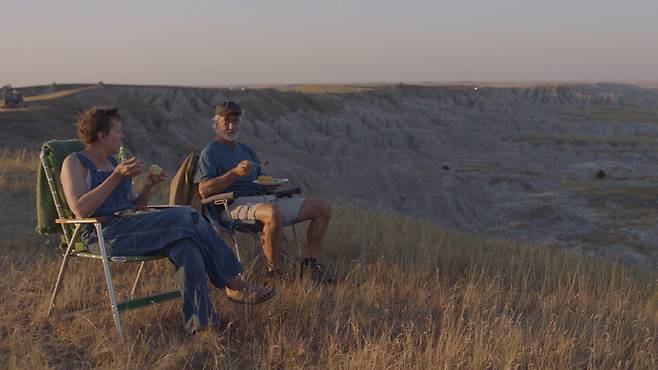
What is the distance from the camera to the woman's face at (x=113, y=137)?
14.4ft

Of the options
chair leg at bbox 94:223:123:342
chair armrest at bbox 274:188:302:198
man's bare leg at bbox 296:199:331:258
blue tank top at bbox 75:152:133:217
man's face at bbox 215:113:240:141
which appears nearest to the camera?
chair leg at bbox 94:223:123:342

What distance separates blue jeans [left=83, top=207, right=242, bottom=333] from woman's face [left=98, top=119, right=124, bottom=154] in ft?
1.50

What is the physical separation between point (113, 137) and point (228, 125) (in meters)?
1.44

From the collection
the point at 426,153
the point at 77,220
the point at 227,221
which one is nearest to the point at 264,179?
the point at 227,221

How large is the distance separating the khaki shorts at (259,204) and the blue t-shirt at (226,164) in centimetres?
14

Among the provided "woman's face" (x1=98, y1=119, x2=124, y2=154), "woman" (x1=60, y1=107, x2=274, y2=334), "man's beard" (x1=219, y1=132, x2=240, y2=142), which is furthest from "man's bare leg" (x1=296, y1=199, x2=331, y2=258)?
"woman's face" (x1=98, y1=119, x2=124, y2=154)

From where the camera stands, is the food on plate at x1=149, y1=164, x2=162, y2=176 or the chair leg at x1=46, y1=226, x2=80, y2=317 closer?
the chair leg at x1=46, y1=226, x2=80, y2=317

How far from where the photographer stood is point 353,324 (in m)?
4.16

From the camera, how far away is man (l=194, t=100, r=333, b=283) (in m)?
5.29

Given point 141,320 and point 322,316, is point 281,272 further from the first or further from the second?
point 141,320

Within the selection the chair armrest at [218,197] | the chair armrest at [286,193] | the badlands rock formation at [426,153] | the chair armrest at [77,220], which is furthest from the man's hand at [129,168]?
the badlands rock formation at [426,153]

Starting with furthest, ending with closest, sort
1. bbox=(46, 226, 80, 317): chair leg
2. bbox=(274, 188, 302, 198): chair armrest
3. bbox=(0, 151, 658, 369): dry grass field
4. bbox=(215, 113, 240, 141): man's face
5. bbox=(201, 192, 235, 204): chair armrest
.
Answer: bbox=(274, 188, 302, 198): chair armrest < bbox=(215, 113, 240, 141): man's face < bbox=(201, 192, 235, 204): chair armrest < bbox=(46, 226, 80, 317): chair leg < bbox=(0, 151, 658, 369): dry grass field

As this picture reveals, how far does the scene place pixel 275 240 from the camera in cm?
529

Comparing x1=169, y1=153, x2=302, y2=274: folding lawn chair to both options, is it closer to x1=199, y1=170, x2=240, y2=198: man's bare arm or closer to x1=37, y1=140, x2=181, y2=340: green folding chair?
x1=199, y1=170, x2=240, y2=198: man's bare arm
